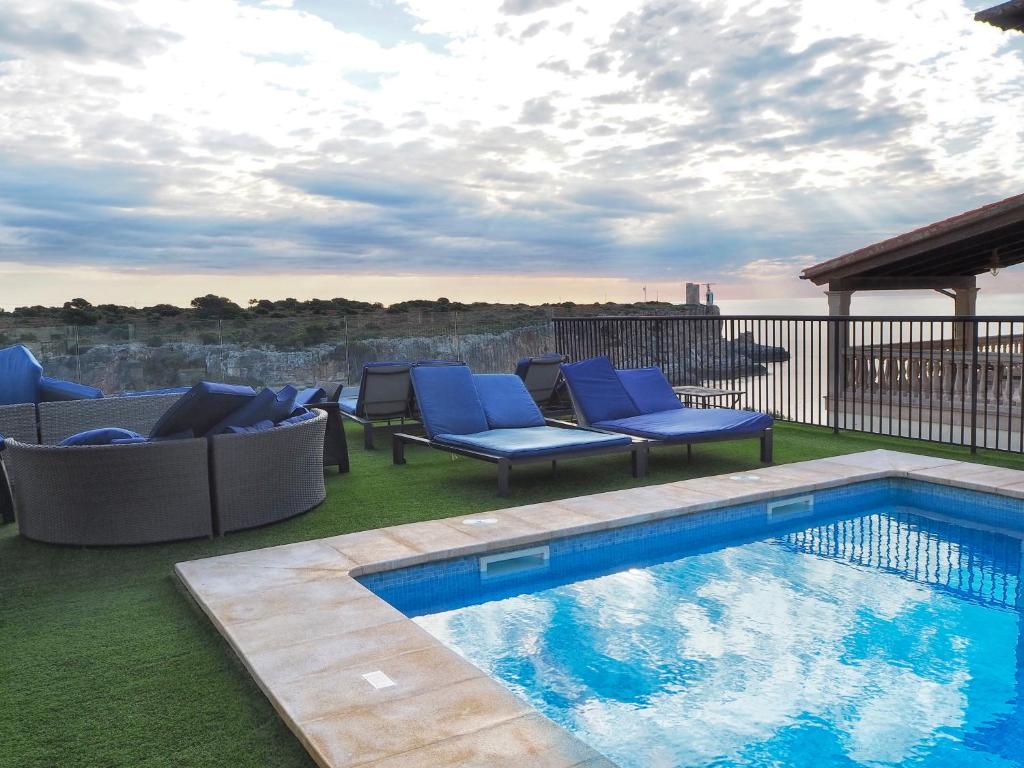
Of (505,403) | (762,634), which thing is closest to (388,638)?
(762,634)

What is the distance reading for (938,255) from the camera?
1262 centimetres

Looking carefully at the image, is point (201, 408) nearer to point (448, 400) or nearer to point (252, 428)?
point (252, 428)

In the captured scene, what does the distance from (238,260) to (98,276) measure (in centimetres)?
304

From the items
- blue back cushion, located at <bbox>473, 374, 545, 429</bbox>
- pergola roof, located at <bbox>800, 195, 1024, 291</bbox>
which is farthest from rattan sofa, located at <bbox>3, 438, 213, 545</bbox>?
pergola roof, located at <bbox>800, 195, 1024, 291</bbox>

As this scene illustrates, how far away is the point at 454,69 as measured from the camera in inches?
421

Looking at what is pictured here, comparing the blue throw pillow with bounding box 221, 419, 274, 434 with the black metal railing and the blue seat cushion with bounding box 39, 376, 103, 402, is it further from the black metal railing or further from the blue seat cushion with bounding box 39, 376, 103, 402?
the black metal railing

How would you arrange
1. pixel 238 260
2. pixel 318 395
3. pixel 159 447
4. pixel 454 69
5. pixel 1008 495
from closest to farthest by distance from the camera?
1. pixel 159 447
2. pixel 1008 495
3. pixel 318 395
4. pixel 454 69
5. pixel 238 260

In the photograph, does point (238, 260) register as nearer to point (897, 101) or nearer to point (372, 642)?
point (897, 101)

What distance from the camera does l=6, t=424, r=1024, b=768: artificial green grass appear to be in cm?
262

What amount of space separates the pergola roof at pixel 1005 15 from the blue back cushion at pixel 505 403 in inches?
208

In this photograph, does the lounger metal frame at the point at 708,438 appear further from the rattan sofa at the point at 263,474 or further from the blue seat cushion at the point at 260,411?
the blue seat cushion at the point at 260,411

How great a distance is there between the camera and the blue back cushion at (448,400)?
7.13m

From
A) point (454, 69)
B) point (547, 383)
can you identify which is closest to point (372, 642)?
point (547, 383)

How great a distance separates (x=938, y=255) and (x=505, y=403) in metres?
8.51
